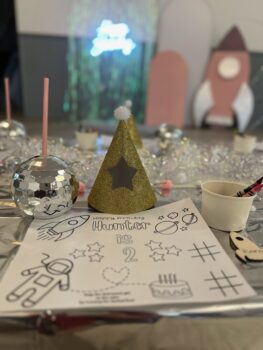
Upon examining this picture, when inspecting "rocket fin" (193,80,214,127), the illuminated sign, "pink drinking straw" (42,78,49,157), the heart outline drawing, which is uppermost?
the illuminated sign

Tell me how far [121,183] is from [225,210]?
0.21 meters

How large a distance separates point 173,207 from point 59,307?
376 millimetres

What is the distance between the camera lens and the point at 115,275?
528mm

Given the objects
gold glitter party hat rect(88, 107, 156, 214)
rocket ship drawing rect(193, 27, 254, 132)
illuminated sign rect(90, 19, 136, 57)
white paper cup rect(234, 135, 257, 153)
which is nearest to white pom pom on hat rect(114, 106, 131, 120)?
gold glitter party hat rect(88, 107, 156, 214)

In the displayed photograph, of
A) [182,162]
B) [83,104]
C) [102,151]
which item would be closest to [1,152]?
[102,151]

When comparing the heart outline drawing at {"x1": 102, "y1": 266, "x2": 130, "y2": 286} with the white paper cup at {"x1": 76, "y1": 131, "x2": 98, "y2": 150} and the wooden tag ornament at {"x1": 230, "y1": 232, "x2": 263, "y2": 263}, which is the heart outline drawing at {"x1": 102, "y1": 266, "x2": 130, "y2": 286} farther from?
the white paper cup at {"x1": 76, "y1": 131, "x2": 98, "y2": 150}

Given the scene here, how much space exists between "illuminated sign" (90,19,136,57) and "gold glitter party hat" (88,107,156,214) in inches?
21.6

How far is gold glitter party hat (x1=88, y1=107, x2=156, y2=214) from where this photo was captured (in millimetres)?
730

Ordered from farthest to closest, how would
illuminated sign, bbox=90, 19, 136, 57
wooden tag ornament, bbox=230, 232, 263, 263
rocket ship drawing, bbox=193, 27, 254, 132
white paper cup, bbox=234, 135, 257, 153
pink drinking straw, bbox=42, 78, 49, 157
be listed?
1. rocket ship drawing, bbox=193, 27, 254, 132
2. white paper cup, bbox=234, 135, 257, 153
3. illuminated sign, bbox=90, 19, 136, 57
4. pink drinking straw, bbox=42, 78, 49, 157
5. wooden tag ornament, bbox=230, 232, 263, 263

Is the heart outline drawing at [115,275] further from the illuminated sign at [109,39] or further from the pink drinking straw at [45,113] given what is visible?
the illuminated sign at [109,39]

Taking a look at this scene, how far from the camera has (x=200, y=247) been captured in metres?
0.62

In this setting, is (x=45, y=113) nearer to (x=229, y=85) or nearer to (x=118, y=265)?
(x=118, y=265)

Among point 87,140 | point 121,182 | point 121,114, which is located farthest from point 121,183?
point 87,140

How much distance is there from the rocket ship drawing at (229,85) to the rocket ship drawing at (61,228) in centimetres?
275
